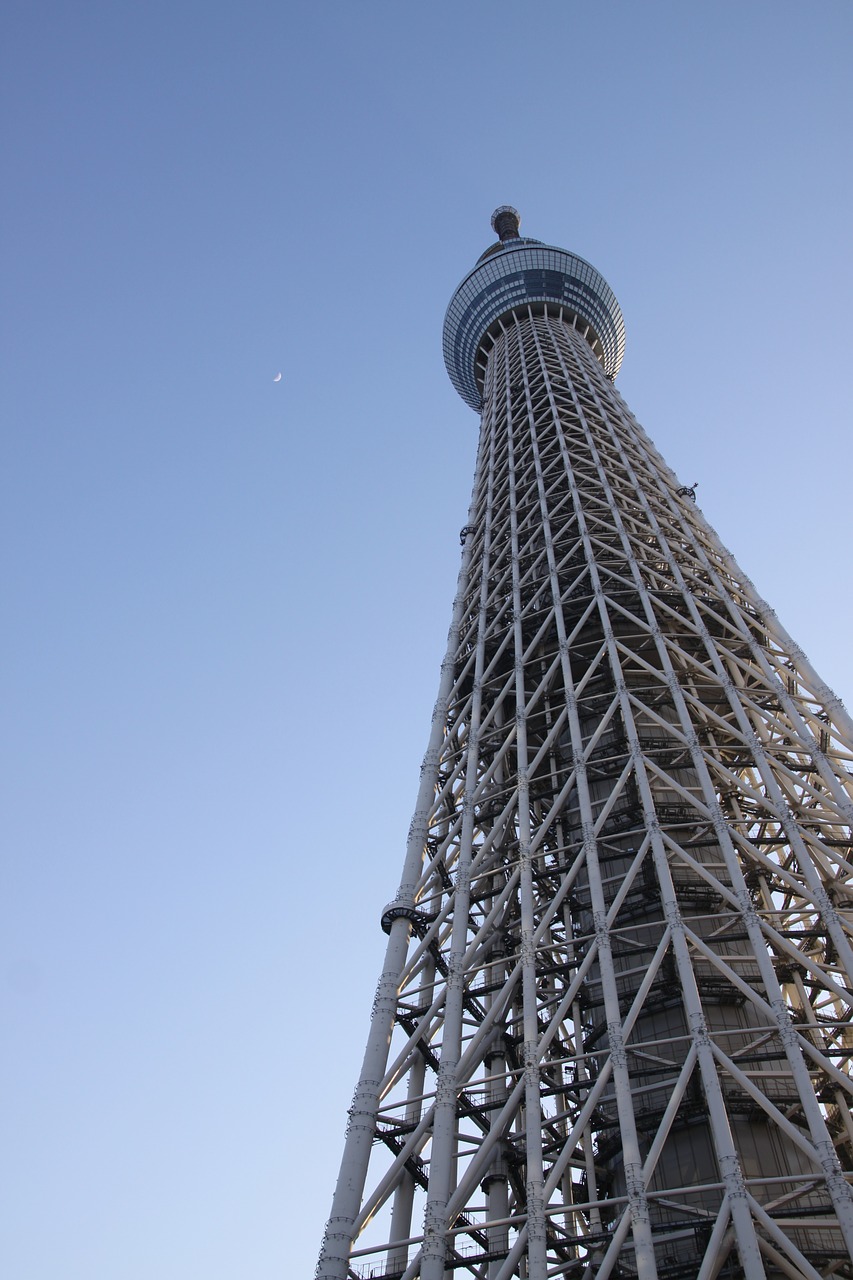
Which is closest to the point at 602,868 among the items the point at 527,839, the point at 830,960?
the point at 527,839

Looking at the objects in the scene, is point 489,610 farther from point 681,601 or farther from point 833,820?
point 833,820

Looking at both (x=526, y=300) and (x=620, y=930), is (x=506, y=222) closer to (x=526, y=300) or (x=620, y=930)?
(x=526, y=300)

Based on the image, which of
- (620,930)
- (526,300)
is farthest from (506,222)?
(620,930)

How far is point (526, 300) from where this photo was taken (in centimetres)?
7906

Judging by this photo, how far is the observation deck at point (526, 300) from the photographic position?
7925 cm

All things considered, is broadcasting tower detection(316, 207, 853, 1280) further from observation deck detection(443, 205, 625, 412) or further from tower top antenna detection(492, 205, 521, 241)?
tower top antenna detection(492, 205, 521, 241)

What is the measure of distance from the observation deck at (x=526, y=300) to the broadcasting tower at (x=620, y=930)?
116ft

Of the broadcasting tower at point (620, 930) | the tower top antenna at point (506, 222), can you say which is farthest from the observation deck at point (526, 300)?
the broadcasting tower at point (620, 930)

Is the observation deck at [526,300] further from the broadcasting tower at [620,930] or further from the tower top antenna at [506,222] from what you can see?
the broadcasting tower at [620,930]

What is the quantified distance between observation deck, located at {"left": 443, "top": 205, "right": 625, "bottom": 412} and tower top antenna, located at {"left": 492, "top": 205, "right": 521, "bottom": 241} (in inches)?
459

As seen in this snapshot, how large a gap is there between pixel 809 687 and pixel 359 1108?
1977cm

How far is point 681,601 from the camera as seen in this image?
38.3 meters

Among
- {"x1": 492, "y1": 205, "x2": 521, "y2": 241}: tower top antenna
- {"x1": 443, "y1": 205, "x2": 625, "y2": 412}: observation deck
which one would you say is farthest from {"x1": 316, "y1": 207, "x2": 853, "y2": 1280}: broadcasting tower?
{"x1": 492, "y1": 205, "x2": 521, "y2": 241}: tower top antenna

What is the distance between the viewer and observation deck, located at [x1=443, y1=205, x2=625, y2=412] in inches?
3120
